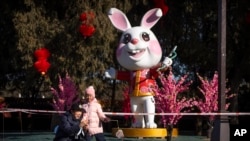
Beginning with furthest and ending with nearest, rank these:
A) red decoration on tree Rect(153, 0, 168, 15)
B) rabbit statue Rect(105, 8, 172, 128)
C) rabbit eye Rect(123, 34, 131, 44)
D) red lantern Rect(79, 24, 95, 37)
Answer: red decoration on tree Rect(153, 0, 168, 15), red lantern Rect(79, 24, 95, 37), rabbit eye Rect(123, 34, 131, 44), rabbit statue Rect(105, 8, 172, 128)

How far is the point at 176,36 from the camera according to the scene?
27.2 m

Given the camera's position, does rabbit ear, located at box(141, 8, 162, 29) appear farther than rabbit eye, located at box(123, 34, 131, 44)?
Yes

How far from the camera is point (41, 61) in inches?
845

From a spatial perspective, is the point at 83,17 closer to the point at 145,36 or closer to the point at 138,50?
the point at 145,36

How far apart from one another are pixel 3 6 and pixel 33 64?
428 centimetres

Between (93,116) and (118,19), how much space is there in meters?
8.00

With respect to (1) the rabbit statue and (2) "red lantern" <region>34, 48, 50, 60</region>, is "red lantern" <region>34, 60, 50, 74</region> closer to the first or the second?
(2) "red lantern" <region>34, 48, 50, 60</region>

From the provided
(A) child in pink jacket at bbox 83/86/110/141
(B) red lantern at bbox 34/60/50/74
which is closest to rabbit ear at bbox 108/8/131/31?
(B) red lantern at bbox 34/60/50/74

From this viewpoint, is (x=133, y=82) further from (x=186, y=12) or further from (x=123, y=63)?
(x=186, y=12)

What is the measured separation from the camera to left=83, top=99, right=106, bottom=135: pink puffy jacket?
11.7 metres

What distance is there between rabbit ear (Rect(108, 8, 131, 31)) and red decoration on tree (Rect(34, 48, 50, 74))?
147 inches

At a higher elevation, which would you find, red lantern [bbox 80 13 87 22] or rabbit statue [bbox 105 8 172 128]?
red lantern [bbox 80 13 87 22]

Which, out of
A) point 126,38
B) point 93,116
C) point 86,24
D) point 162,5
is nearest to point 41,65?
point 86,24

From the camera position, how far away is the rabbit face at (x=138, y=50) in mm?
18406
